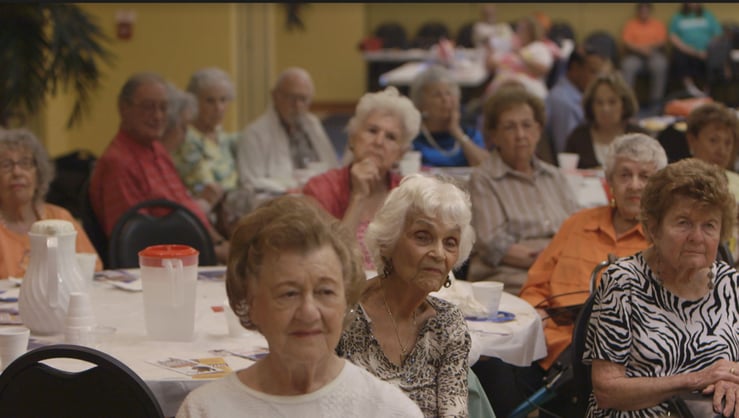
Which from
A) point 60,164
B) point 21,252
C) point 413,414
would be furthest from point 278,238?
point 60,164

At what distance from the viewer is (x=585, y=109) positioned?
22.3 feet

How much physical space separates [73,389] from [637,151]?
2.37m

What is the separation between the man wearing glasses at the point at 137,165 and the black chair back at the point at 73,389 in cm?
285

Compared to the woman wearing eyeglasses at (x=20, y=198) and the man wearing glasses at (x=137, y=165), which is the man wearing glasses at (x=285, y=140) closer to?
the man wearing glasses at (x=137, y=165)

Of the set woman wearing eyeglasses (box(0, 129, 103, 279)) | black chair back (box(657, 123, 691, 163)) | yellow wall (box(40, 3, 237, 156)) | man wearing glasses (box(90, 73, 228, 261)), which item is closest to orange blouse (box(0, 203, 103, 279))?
woman wearing eyeglasses (box(0, 129, 103, 279))

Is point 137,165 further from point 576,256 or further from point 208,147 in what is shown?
point 576,256

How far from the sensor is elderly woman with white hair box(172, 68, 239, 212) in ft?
22.3

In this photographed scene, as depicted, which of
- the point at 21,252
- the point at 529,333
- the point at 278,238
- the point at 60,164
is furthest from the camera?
the point at 60,164

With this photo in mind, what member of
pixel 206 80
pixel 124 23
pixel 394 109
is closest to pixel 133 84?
pixel 206 80

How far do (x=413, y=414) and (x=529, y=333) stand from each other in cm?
132

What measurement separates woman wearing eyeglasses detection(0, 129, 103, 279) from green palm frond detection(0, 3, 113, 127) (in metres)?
2.25

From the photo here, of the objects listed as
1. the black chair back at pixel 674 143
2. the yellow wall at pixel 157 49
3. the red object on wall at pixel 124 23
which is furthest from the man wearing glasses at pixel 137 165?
the red object on wall at pixel 124 23

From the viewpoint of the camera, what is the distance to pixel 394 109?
4723 millimetres

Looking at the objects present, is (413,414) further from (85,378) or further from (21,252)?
(21,252)
